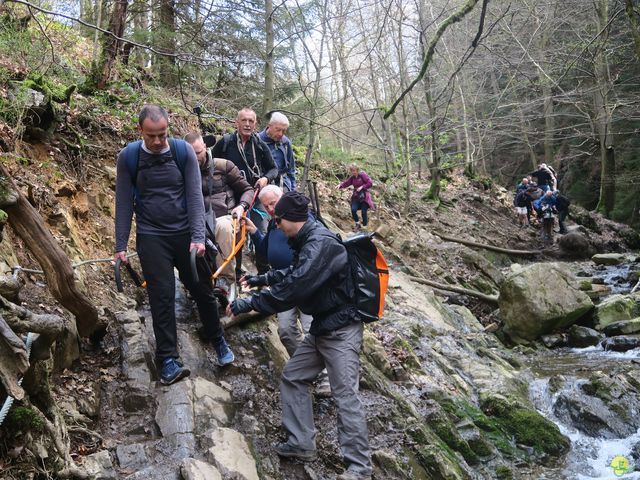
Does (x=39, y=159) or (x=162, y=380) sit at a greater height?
(x=39, y=159)

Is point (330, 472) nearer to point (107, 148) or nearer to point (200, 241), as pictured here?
point (200, 241)

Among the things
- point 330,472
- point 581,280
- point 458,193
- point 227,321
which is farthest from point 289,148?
point 458,193

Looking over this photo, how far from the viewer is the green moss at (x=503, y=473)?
5.81 metres

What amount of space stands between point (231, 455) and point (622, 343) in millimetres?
8696

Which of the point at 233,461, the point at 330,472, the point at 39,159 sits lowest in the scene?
the point at 330,472

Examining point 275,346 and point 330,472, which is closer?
point 330,472

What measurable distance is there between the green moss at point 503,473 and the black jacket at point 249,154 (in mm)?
4357

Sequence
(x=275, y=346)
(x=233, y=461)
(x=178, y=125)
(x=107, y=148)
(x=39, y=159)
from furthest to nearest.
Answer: (x=178, y=125), (x=107, y=148), (x=39, y=159), (x=275, y=346), (x=233, y=461)

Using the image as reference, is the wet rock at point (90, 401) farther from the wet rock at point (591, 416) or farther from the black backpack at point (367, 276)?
the wet rock at point (591, 416)

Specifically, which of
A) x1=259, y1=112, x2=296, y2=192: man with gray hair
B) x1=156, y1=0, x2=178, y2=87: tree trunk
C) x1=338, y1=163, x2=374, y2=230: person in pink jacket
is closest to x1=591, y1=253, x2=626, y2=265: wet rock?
x1=338, y1=163, x2=374, y2=230: person in pink jacket

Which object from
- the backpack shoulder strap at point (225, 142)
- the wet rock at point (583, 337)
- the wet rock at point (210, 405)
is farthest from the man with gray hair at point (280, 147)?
the wet rock at point (583, 337)

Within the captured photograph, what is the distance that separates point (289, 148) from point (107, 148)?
3.28 metres

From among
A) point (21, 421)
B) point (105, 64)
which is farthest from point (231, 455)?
point (105, 64)

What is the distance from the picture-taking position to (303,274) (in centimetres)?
→ 400
